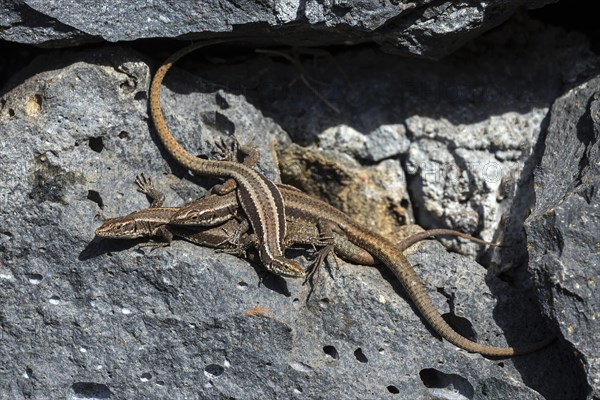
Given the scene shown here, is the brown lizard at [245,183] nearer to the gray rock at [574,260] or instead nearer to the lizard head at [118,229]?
the lizard head at [118,229]

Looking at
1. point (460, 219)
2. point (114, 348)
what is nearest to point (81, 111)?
point (114, 348)

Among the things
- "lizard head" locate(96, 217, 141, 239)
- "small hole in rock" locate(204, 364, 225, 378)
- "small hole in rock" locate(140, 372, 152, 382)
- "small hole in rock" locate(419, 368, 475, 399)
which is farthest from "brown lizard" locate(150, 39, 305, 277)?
"small hole in rock" locate(419, 368, 475, 399)

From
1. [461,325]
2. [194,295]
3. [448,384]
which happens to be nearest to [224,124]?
[194,295]

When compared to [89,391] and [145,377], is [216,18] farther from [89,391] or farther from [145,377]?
[89,391]

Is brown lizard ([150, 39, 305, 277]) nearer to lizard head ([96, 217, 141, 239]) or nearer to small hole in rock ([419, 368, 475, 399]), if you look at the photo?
lizard head ([96, 217, 141, 239])

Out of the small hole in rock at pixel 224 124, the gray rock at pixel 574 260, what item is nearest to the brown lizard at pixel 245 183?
the small hole in rock at pixel 224 124

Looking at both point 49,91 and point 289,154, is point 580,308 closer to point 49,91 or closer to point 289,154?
point 289,154

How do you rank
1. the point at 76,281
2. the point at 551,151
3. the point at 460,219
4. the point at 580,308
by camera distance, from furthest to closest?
the point at 460,219, the point at 551,151, the point at 76,281, the point at 580,308
